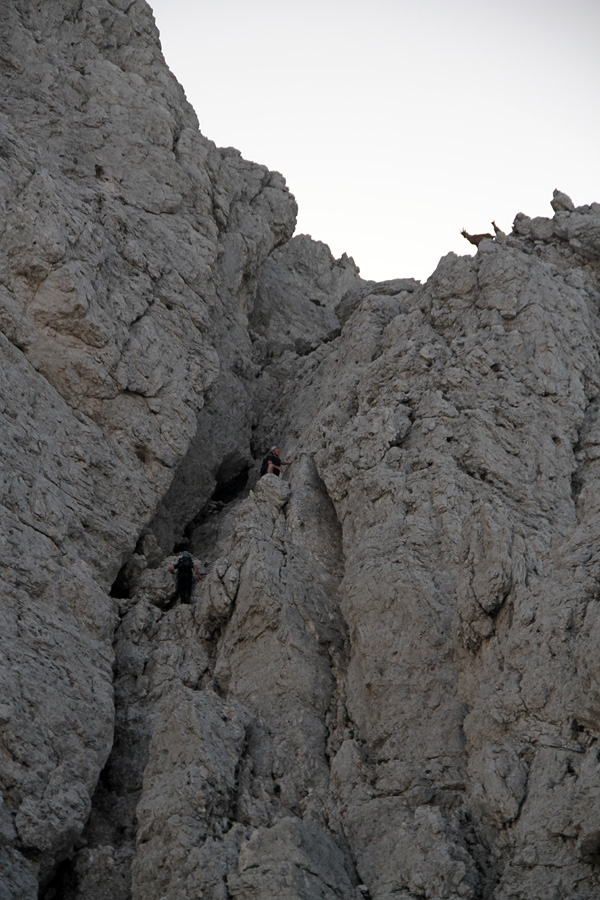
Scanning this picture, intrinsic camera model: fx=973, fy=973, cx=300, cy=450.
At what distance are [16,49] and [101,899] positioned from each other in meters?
28.3

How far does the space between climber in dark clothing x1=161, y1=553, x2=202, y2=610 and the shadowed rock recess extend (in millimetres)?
640

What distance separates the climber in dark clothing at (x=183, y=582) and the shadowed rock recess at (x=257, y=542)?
640mm

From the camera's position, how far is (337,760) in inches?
874

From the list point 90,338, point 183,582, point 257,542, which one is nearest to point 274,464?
point 257,542

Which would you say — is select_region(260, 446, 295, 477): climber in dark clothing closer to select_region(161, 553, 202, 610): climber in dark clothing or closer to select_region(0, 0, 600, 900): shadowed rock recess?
select_region(0, 0, 600, 900): shadowed rock recess

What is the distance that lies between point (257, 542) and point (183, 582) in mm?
2750

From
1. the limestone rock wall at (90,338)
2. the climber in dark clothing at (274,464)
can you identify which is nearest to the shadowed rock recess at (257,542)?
the limestone rock wall at (90,338)

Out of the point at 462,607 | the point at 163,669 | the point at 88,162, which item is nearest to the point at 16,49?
the point at 88,162

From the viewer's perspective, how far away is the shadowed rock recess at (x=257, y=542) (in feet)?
65.0

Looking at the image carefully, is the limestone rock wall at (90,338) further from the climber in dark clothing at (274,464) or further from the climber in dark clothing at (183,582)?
the climber in dark clothing at (274,464)

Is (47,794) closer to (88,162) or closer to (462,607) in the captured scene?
(462,607)

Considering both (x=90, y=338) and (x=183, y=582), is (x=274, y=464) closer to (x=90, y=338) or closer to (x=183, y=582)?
(x=183, y=582)

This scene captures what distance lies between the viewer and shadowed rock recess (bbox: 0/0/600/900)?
65.0 ft

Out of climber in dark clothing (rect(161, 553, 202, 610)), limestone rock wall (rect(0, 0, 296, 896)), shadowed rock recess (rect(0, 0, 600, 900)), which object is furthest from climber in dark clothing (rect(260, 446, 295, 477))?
climber in dark clothing (rect(161, 553, 202, 610))
